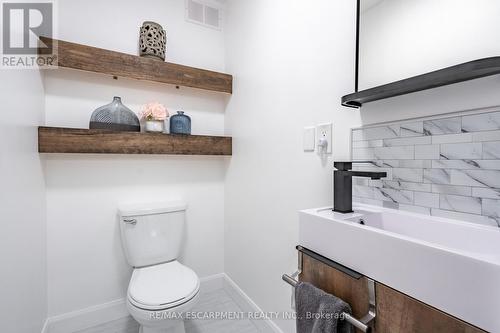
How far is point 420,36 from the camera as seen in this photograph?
0.83 metres

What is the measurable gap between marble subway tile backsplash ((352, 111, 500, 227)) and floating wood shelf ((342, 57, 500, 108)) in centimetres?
11

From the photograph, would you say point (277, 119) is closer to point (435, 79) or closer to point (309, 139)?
point (309, 139)

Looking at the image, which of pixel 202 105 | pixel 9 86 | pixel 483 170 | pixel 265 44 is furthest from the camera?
pixel 202 105

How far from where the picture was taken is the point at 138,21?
1809 mm

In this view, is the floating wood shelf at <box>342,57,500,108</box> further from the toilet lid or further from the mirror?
the toilet lid

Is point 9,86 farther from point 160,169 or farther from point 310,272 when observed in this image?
point 310,272

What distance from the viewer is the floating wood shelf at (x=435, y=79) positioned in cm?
61

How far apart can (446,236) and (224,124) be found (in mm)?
1737

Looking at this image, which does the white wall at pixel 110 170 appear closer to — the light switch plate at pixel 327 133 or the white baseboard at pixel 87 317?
the white baseboard at pixel 87 317

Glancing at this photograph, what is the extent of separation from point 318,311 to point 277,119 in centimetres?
104

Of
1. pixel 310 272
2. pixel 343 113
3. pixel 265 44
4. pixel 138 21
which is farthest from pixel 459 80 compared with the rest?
pixel 138 21

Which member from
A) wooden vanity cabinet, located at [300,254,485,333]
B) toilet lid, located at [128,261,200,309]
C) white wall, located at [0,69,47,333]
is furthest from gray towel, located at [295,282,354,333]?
white wall, located at [0,69,47,333]

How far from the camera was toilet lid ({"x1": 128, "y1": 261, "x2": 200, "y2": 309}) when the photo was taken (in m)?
1.26

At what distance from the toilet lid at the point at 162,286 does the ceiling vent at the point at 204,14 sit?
193 centimetres
